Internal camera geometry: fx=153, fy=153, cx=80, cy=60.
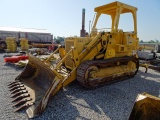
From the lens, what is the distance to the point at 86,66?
5.18 metres

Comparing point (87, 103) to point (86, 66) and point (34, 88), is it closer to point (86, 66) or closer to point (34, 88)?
point (86, 66)

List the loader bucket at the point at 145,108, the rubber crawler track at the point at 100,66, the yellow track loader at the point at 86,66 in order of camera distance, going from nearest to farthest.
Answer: the loader bucket at the point at 145,108, the yellow track loader at the point at 86,66, the rubber crawler track at the point at 100,66

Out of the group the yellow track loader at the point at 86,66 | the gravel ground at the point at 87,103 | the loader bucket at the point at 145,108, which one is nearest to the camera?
the loader bucket at the point at 145,108

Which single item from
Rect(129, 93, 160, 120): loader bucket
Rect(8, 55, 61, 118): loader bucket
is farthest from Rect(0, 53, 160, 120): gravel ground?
Rect(129, 93, 160, 120): loader bucket

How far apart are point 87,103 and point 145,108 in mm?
2077

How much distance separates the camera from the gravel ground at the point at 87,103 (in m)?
3.65

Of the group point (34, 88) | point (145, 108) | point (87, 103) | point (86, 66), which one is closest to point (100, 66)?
point (86, 66)

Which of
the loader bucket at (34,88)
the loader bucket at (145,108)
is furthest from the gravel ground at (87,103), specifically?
the loader bucket at (145,108)

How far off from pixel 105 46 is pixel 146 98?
3.94 m

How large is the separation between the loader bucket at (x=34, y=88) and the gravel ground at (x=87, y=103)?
180mm

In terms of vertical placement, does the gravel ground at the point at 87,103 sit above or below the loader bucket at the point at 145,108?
below

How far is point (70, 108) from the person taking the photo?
159 inches

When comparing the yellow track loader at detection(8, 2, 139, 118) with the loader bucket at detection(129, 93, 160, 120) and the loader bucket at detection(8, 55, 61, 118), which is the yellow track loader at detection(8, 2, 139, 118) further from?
the loader bucket at detection(129, 93, 160, 120)

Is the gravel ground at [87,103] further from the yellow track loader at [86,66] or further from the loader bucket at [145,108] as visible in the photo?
the loader bucket at [145,108]
